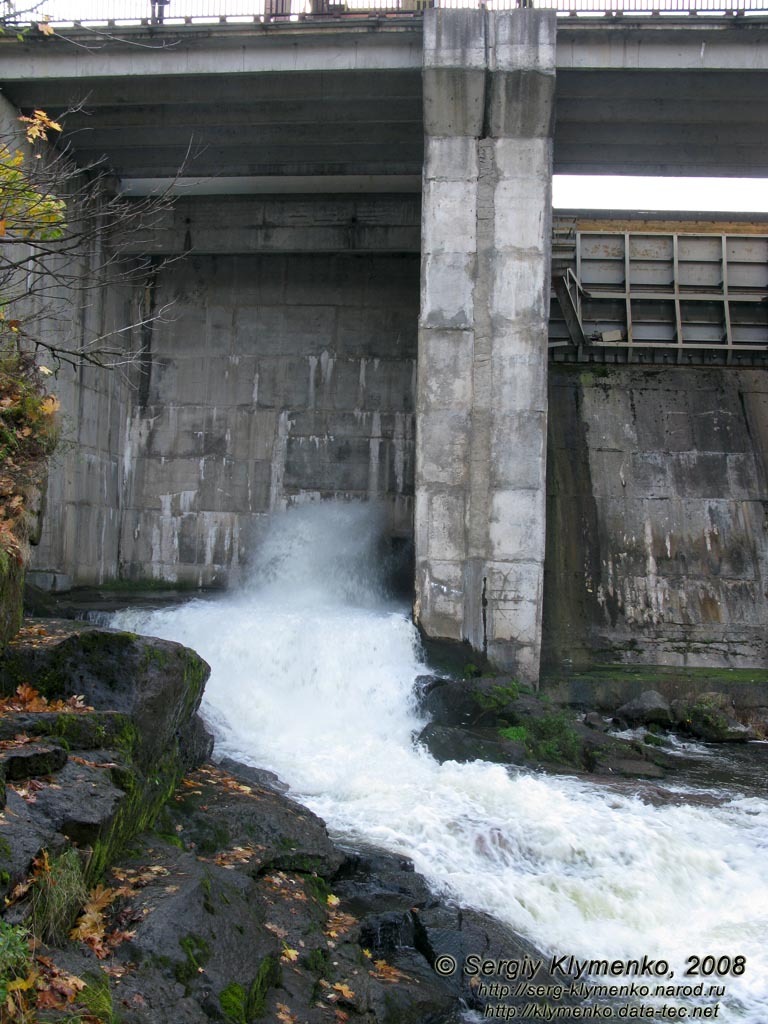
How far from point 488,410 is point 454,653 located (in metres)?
3.63

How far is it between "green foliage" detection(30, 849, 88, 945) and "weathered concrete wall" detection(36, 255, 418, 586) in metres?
13.1

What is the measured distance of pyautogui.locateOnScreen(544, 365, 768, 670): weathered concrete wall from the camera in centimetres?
1501

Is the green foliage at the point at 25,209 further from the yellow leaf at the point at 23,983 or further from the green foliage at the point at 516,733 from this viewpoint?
the green foliage at the point at 516,733

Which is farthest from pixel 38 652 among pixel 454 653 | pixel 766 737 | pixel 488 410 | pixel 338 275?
pixel 338 275

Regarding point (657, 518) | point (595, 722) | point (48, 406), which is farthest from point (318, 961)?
point (657, 518)

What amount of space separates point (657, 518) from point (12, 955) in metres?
Result: 14.0

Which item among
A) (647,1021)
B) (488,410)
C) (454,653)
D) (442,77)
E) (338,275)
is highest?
(442,77)

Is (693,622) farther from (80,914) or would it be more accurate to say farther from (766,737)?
(80,914)

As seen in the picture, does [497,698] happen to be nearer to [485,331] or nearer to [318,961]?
[485,331]

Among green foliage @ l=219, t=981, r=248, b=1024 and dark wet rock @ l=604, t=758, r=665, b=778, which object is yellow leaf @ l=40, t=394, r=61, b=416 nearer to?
green foliage @ l=219, t=981, r=248, b=1024

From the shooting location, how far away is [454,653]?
1344cm

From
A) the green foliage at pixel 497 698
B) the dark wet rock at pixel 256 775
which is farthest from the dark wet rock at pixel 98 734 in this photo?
the green foliage at pixel 497 698

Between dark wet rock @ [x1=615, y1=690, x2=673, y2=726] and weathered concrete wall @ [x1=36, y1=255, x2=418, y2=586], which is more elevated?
weathered concrete wall @ [x1=36, y1=255, x2=418, y2=586]

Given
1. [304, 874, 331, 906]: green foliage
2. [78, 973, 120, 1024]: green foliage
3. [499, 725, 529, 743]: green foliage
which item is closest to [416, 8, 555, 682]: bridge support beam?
[499, 725, 529, 743]: green foliage
